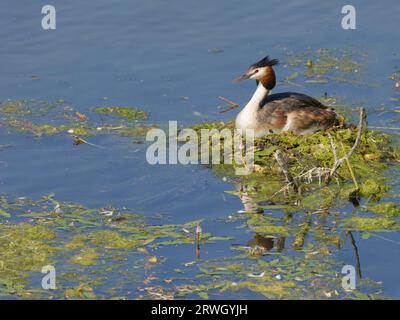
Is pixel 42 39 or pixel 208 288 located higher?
pixel 42 39

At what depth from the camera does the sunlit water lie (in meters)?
12.2

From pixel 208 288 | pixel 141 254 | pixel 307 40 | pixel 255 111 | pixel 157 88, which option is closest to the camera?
pixel 208 288

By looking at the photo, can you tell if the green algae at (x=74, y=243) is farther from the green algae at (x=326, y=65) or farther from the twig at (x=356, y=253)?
the green algae at (x=326, y=65)

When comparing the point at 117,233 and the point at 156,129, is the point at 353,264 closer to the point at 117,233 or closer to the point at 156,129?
the point at 117,233

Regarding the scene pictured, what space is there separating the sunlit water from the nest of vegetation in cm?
43

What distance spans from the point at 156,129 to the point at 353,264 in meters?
4.51

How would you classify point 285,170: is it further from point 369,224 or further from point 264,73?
point 264,73

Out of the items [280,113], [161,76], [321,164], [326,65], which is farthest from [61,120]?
[326,65]

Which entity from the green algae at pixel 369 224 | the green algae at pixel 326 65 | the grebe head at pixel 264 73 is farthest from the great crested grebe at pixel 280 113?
the green algae at pixel 369 224

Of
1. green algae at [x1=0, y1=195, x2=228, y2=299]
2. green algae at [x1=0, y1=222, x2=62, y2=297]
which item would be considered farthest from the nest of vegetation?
green algae at [x1=0, y1=222, x2=62, y2=297]

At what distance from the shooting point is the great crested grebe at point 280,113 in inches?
538

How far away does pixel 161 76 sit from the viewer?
15859mm

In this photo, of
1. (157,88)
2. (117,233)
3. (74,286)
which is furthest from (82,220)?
(157,88)

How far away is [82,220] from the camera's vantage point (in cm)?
1145
